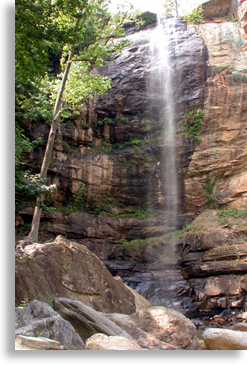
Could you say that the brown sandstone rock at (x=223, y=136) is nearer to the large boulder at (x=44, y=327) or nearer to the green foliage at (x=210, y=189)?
the green foliage at (x=210, y=189)

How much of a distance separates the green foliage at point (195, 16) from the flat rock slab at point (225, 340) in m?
22.7

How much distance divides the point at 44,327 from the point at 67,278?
2.41 metres

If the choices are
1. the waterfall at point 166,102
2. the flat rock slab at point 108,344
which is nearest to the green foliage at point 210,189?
the waterfall at point 166,102

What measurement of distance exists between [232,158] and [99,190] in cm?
897

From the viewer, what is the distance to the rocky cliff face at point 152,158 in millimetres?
15133

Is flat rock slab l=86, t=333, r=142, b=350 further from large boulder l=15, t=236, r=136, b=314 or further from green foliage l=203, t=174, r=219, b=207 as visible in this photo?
green foliage l=203, t=174, r=219, b=207

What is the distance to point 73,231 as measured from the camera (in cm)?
1562

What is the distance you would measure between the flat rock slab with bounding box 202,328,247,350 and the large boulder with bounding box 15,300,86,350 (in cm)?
320

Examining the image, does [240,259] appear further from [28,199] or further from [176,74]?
[176,74]

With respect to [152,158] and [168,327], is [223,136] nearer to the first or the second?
[152,158]

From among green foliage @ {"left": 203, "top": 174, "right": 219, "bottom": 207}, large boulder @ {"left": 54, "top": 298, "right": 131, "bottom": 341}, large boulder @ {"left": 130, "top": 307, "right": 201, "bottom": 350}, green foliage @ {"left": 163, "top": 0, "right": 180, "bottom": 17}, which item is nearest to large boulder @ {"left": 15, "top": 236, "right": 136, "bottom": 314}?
large boulder @ {"left": 54, "top": 298, "right": 131, "bottom": 341}

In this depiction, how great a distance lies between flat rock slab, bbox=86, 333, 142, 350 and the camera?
164 inches

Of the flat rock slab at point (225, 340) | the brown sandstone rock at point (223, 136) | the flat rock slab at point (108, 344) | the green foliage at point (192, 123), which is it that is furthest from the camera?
the green foliage at point (192, 123)

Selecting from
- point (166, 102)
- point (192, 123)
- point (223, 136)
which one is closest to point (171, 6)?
point (166, 102)
